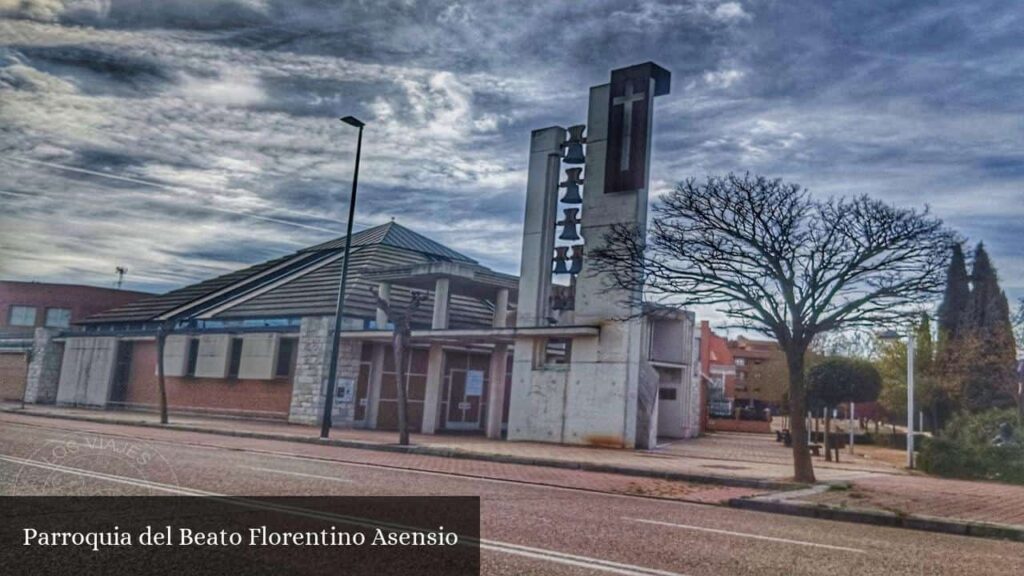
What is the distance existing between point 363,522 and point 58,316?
72355 mm

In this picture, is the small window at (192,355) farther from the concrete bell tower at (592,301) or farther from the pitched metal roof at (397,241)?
the concrete bell tower at (592,301)

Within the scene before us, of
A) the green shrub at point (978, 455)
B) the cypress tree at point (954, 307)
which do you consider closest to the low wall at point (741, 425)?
the cypress tree at point (954, 307)

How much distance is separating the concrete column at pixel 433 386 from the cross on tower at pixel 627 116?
378 inches

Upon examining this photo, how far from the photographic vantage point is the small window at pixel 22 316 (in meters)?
66.9

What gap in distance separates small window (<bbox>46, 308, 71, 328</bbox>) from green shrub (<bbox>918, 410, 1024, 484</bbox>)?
230ft

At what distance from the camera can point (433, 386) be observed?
28750 mm

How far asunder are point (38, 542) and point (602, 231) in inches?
808

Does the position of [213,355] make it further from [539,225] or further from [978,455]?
[978,455]

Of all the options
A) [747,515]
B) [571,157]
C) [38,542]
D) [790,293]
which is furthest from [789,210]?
[38,542]

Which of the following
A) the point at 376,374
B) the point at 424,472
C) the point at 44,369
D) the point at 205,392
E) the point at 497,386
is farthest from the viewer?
the point at 44,369

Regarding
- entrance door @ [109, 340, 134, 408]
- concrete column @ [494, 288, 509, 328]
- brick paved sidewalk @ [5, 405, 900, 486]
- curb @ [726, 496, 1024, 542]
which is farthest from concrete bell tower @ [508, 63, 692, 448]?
entrance door @ [109, 340, 134, 408]

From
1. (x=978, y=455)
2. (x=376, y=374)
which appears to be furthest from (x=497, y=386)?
(x=978, y=455)

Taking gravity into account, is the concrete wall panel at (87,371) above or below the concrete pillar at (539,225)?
below

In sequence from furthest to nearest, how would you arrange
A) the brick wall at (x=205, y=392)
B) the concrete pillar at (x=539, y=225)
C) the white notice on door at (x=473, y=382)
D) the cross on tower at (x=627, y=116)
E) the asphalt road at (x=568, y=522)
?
1. the white notice on door at (x=473, y=382)
2. the brick wall at (x=205, y=392)
3. the concrete pillar at (x=539, y=225)
4. the cross on tower at (x=627, y=116)
5. the asphalt road at (x=568, y=522)
